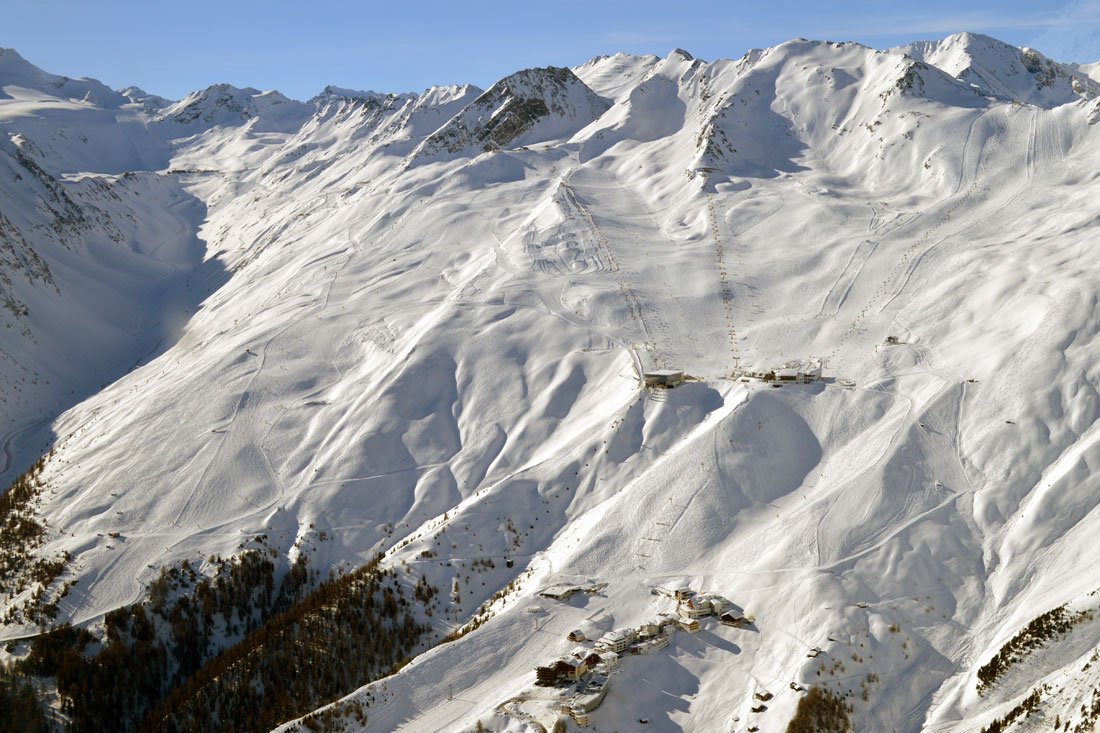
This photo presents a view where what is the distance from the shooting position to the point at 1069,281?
43.3 metres

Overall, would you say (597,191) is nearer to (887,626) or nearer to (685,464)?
(685,464)

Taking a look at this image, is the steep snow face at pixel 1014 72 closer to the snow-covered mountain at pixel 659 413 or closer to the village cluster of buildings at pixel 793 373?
the snow-covered mountain at pixel 659 413

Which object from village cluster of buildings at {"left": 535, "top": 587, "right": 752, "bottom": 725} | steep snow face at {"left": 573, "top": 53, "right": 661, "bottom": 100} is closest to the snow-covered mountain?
village cluster of buildings at {"left": 535, "top": 587, "right": 752, "bottom": 725}

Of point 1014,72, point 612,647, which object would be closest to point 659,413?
point 612,647

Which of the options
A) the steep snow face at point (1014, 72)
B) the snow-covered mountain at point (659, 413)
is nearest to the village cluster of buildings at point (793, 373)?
the snow-covered mountain at point (659, 413)

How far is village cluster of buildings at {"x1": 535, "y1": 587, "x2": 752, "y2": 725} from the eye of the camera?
28031 millimetres

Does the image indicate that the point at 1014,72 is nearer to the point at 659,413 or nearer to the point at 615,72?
the point at 615,72

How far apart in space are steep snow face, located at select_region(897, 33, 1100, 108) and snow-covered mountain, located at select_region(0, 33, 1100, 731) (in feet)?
192

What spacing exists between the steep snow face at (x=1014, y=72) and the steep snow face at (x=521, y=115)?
60.7 m

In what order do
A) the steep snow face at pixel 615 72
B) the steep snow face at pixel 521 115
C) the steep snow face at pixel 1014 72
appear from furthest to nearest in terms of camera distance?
the steep snow face at pixel 1014 72, the steep snow face at pixel 615 72, the steep snow face at pixel 521 115

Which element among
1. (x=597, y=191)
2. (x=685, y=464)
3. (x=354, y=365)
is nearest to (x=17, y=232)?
(x=354, y=365)

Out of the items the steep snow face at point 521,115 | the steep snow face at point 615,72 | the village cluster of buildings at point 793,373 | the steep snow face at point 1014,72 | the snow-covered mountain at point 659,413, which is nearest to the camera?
the snow-covered mountain at point 659,413

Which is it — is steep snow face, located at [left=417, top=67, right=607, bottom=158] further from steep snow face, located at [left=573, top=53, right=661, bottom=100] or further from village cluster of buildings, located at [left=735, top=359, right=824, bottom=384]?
village cluster of buildings, located at [left=735, top=359, right=824, bottom=384]

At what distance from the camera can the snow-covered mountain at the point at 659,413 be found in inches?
1169
